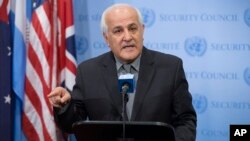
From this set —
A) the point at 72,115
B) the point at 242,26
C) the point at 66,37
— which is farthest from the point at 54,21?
the point at 242,26

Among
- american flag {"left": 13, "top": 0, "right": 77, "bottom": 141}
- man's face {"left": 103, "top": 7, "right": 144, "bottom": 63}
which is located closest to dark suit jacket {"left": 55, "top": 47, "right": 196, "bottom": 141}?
man's face {"left": 103, "top": 7, "right": 144, "bottom": 63}

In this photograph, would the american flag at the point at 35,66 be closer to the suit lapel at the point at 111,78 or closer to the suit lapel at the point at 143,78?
the suit lapel at the point at 111,78

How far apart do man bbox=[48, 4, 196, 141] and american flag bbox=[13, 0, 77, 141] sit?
2.89 feet

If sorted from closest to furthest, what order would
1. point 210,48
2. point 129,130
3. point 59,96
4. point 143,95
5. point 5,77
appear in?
point 129,130
point 59,96
point 143,95
point 5,77
point 210,48

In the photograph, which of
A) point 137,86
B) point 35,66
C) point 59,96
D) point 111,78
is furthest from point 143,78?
point 35,66

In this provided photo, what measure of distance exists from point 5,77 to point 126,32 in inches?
50.9

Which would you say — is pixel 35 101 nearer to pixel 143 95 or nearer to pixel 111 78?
pixel 111 78

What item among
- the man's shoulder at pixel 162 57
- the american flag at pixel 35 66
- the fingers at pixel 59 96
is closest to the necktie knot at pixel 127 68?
the man's shoulder at pixel 162 57

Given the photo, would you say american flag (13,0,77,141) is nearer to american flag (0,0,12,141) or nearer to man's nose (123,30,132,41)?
american flag (0,0,12,141)

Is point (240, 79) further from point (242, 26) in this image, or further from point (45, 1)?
point (45, 1)

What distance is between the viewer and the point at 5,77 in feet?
9.93

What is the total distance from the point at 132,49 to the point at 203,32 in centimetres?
138

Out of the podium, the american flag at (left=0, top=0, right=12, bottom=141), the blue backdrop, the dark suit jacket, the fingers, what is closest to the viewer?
the podium

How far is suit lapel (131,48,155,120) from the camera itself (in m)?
2.13
